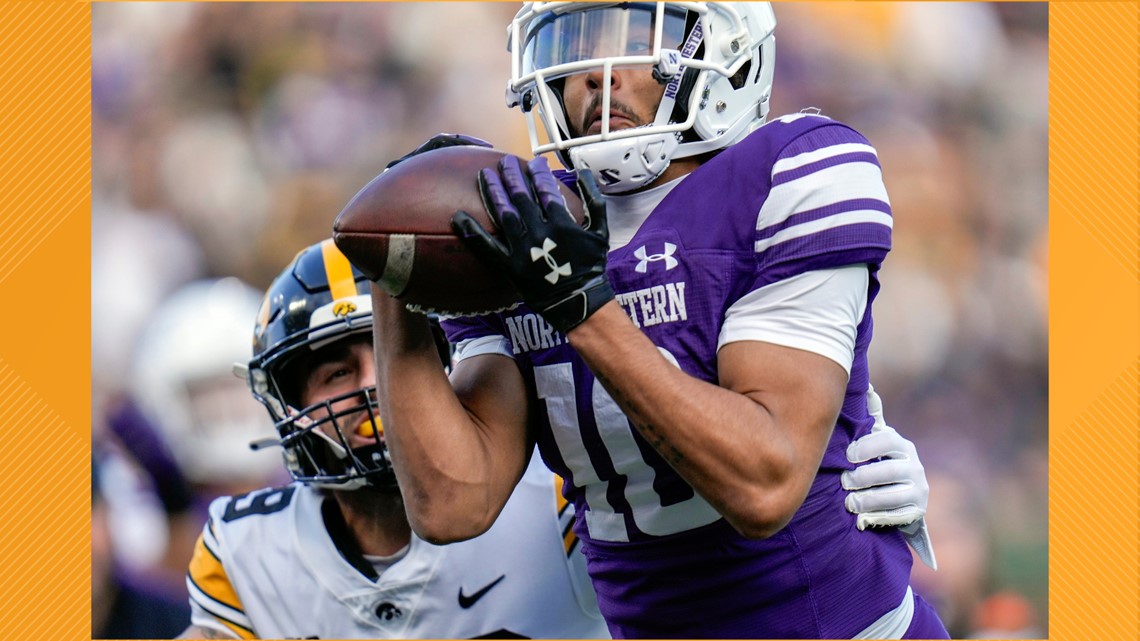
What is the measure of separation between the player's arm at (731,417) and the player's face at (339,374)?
1205 mm

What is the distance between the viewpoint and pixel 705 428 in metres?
1.47

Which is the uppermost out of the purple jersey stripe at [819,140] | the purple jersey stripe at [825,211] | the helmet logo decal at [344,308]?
the purple jersey stripe at [819,140]

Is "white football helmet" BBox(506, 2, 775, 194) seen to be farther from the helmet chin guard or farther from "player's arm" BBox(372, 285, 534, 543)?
"player's arm" BBox(372, 285, 534, 543)

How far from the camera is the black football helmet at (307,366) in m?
2.53

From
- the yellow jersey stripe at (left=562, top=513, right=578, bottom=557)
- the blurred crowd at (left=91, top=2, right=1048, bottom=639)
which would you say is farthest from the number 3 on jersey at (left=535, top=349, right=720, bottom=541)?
the blurred crowd at (left=91, top=2, right=1048, bottom=639)

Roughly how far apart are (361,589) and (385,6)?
11.0 ft

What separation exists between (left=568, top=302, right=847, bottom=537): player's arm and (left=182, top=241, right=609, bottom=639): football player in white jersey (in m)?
1.01

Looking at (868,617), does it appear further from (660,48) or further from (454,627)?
(454,627)

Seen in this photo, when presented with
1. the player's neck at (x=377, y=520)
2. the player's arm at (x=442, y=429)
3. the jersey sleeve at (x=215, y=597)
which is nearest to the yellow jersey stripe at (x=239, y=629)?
the jersey sleeve at (x=215, y=597)

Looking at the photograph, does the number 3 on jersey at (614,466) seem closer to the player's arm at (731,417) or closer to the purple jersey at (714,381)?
the purple jersey at (714,381)

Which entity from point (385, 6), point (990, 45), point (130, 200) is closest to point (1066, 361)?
point (990, 45)

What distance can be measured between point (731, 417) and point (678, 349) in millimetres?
208

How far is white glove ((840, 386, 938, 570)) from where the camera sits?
5.83 ft

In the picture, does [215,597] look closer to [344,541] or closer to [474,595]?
[344,541]
